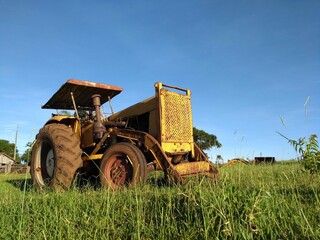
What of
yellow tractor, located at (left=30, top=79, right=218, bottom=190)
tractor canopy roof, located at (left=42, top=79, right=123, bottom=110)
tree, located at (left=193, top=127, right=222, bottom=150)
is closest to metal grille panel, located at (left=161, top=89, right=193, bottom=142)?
yellow tractor, located at (left=30, top=79, right=218, bottom=190)

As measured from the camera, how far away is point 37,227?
315cm

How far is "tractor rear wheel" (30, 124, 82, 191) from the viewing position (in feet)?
20.1

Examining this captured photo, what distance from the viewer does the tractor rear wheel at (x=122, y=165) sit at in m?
5.52

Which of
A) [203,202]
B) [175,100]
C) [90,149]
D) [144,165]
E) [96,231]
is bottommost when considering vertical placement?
[96,231]

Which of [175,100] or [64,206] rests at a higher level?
[175,100]

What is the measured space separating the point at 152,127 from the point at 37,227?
3.54 metres

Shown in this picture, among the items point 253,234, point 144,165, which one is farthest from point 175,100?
Result: point 253,234

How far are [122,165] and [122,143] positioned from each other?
397mm

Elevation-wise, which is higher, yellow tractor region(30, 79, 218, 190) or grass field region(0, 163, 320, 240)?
yellow tractor region(30, 79, 218, 190)

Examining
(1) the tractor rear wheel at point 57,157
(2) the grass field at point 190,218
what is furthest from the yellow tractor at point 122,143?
(2) the grass field at point 190,218

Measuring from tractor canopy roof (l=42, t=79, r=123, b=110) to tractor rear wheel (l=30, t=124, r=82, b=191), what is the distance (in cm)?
91

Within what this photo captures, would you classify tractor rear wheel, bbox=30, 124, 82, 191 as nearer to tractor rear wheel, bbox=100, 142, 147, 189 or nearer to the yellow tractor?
the yellow tractor

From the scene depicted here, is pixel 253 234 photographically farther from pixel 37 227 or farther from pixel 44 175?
pixel 44 175

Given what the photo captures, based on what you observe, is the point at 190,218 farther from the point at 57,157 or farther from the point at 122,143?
the point at 57,157
